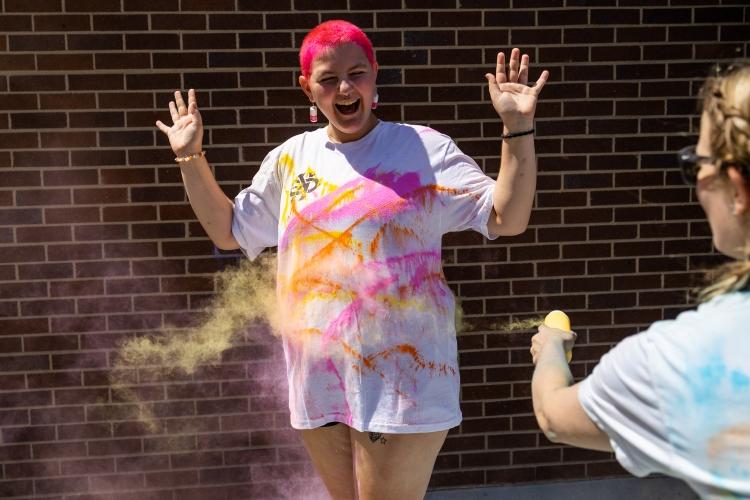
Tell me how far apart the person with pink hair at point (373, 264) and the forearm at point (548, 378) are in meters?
0.80

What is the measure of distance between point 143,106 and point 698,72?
2.79m

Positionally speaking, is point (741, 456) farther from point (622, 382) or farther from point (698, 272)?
point (698, 272)

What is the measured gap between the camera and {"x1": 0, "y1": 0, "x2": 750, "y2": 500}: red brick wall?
12.7 ft

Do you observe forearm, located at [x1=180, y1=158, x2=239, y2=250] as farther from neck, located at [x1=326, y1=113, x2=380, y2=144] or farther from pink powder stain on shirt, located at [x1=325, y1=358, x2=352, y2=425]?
pink powder stain on shirt, located at [x1=325, y1=358, x2=352, y2=425]

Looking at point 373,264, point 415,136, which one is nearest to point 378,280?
point 373,264

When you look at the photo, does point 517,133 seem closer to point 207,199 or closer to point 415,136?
point 415,136

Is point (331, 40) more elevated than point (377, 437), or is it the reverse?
point (331, 40)

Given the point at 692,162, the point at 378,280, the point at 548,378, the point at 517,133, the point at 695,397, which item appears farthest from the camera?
the point at 378,280

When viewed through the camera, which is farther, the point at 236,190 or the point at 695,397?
the point at 236,190

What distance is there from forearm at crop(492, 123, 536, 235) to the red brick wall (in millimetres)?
1592

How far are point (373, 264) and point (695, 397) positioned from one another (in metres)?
1.36

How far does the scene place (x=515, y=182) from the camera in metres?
2.45

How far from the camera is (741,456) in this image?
1.27m

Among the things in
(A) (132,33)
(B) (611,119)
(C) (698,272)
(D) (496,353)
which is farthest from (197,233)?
(C) (698,272)
